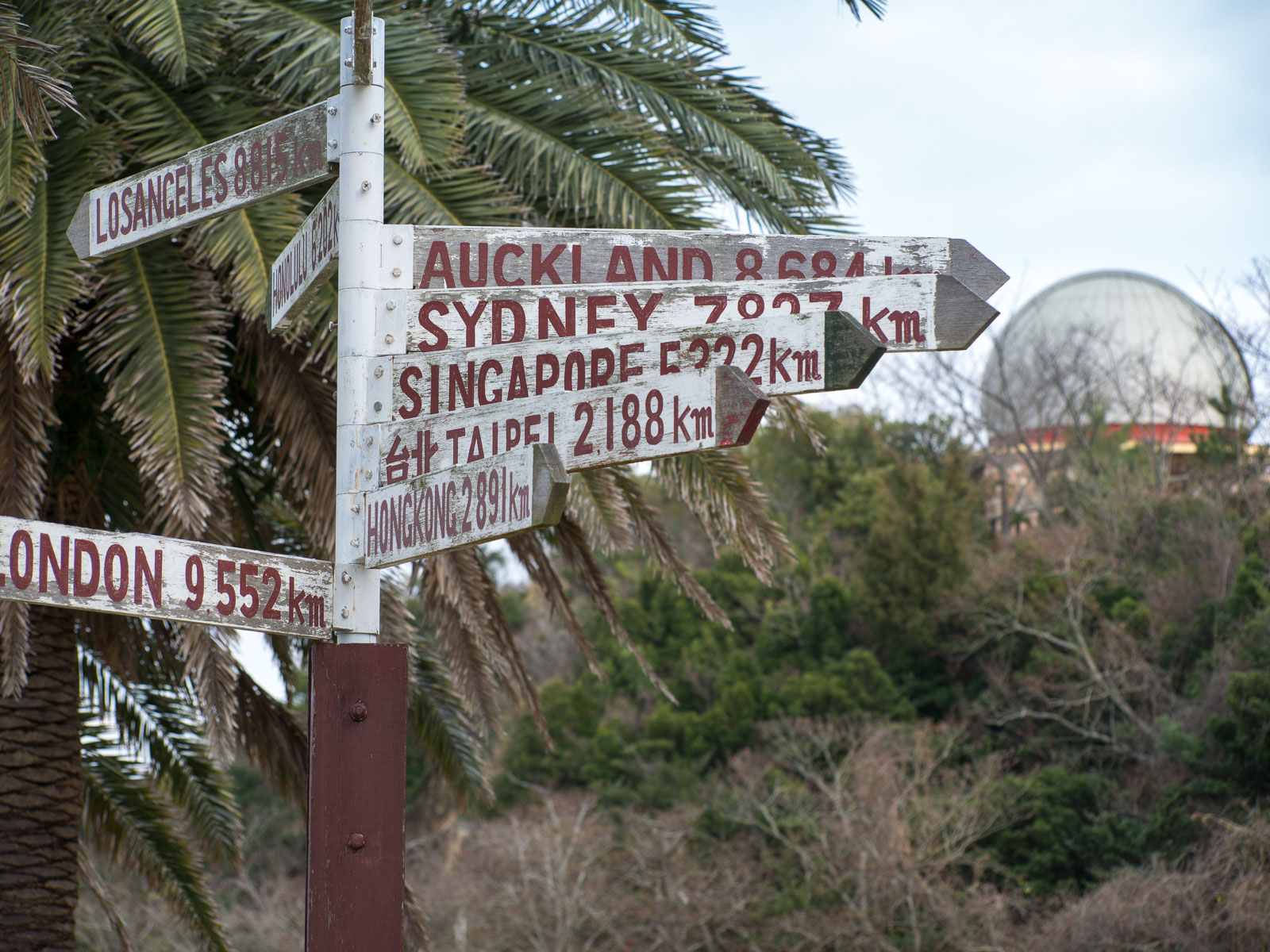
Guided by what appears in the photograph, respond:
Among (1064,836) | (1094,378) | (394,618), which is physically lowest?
(1064,836)

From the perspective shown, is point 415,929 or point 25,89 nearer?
point 25,89

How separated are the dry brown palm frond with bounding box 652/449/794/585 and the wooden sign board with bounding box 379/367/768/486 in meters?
4.03

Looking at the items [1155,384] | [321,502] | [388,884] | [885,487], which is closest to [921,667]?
[885,487]

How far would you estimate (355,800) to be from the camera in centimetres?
246

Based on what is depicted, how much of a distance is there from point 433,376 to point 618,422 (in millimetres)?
409

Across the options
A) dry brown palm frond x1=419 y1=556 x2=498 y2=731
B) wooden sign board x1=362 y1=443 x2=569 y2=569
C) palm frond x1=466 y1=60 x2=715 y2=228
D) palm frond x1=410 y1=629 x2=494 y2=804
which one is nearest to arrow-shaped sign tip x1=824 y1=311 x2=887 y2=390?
wooden sign board x1=362 y1=443 x2=569 y2=569

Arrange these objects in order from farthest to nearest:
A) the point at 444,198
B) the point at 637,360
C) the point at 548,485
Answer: the point at 444,198 → the point at 637,360 → the point at 548,485

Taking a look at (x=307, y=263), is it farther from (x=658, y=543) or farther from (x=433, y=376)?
(x=658, y=543)

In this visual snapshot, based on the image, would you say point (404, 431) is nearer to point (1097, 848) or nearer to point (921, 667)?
point (1097, 848)

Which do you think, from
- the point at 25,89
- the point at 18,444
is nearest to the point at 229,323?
the point at 18,444

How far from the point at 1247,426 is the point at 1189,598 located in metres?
5.95

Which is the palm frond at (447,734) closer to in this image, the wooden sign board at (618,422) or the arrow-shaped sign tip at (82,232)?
the arrow-shaped sign tip at (82,232)

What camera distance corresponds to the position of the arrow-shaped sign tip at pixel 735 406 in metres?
2.23

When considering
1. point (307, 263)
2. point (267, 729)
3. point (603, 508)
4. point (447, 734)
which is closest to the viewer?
point (307, 263)
